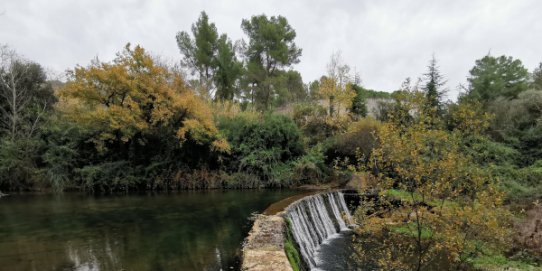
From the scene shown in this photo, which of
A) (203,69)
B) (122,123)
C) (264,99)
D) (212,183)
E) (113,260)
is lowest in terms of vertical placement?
(113,260)

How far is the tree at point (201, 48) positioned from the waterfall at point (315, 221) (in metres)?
20.3

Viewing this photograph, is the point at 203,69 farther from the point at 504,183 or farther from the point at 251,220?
the point at 504,183

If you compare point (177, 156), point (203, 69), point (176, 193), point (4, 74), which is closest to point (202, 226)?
point (176, 193)

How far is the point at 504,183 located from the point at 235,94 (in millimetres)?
26011

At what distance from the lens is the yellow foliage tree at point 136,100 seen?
17984 millimetres

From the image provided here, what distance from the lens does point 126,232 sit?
9.64 metres

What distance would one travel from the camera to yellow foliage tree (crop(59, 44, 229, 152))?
708 inches

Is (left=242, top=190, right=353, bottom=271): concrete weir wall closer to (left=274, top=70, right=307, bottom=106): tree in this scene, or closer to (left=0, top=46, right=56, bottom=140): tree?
(left=274, top=70, right=307, bottom=106): tree

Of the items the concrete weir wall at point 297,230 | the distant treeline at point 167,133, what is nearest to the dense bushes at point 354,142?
the distant treeline at point 167,133

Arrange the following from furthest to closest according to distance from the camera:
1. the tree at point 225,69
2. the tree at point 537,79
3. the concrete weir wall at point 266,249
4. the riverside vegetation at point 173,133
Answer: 1. the tree at point 225,69
2. the tree at point 537,79
3. the riverside vegetation at point 173,133
4. the concrete weir wall at point 266,249

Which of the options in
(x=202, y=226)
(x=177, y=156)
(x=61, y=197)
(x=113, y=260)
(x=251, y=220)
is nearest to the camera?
(x=113, y=260)

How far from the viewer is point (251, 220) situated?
10.9 meters

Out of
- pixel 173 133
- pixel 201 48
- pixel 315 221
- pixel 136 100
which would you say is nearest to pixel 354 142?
pixel 315 221

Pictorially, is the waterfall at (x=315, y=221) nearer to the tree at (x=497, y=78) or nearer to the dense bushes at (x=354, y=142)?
the dense bushes at (x=354, y=142)
